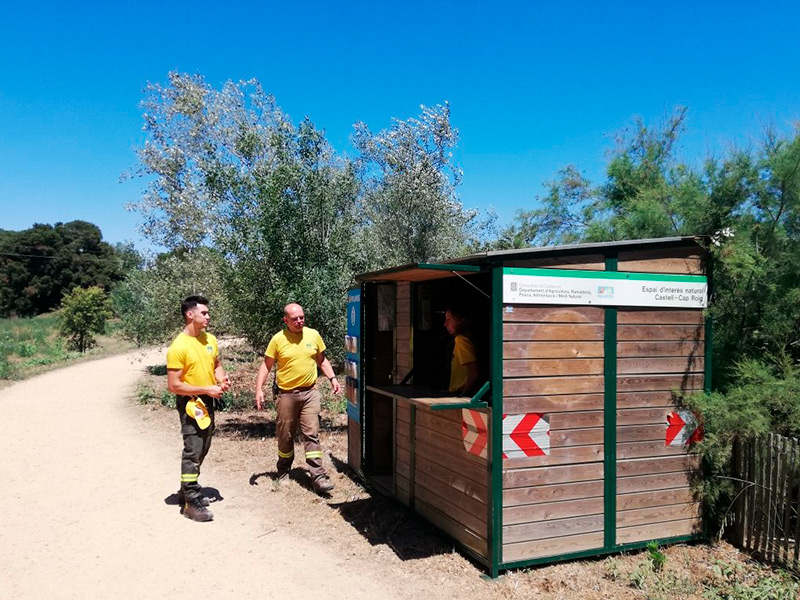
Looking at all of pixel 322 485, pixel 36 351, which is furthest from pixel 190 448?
pixel 36 351

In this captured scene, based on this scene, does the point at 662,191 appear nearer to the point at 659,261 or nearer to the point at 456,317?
the point at 659,261

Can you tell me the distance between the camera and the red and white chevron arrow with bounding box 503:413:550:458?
15.1 feet

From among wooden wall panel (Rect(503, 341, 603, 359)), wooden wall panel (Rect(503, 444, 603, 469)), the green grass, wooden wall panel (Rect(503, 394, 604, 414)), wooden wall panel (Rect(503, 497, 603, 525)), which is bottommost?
the green grass

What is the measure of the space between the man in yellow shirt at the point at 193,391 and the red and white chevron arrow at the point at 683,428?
166 inches

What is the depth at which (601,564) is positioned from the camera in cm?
479

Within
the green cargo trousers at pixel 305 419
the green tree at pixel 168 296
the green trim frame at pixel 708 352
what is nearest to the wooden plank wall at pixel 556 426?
the green trim frame at pixel 708 352

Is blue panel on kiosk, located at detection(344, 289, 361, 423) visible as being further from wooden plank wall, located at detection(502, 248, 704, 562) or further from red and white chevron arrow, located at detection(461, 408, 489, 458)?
wooden plank wall, located at detection(502, 248, 704, 562)

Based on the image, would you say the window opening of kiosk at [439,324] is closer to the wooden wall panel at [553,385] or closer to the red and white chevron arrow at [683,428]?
the wooden wall panel at [553,385]

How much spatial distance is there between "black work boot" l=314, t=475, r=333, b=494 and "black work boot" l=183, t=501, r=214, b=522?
120 centimetres

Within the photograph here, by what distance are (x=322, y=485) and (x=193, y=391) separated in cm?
185

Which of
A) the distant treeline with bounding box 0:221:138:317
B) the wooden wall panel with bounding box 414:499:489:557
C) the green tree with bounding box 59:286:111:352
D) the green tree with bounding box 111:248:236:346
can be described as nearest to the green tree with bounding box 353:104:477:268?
the green tree with bounding box 111:248:236:346

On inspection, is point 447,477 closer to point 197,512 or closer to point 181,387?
point 197,512

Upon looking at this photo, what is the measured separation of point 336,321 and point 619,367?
5.34 meters

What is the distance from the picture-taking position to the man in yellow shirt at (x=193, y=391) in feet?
18.3
